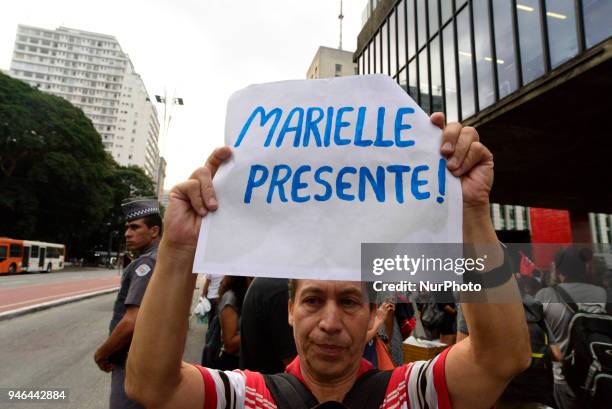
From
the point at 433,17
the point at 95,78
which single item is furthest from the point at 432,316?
the point at 95,78

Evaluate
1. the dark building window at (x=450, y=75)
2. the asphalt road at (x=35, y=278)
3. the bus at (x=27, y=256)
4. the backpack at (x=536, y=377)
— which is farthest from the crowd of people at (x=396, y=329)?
the bus at (x=27, y=256)

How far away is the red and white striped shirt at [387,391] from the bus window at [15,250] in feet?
105

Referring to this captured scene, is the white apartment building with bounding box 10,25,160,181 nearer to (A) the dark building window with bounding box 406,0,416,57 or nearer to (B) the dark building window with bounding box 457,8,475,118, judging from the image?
(A) the dark building window with bounding box 406,0,416,57

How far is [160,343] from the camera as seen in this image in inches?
47.5

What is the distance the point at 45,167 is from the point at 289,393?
39.7 meters

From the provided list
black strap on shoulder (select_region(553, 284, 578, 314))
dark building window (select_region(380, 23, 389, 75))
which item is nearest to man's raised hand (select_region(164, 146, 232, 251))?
black strap on shoulder (select_region(553, 284, 578, 314))

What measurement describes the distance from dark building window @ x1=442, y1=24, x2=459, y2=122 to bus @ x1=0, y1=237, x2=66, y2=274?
2850cm

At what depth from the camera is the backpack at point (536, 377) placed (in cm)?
300

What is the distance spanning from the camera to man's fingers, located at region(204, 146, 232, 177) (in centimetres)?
129

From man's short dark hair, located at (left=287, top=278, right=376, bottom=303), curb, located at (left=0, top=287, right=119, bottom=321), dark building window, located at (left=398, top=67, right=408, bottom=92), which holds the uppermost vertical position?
dark building window, located at (left=398, top=67, right=408, bottom=92)

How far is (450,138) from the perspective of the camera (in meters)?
1.19

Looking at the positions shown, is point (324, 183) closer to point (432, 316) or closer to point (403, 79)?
point (432, 316)

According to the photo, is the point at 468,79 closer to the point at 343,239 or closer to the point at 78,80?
the point at 343,239

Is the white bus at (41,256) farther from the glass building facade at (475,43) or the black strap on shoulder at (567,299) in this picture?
the black strap on shoulder at (567,299)
